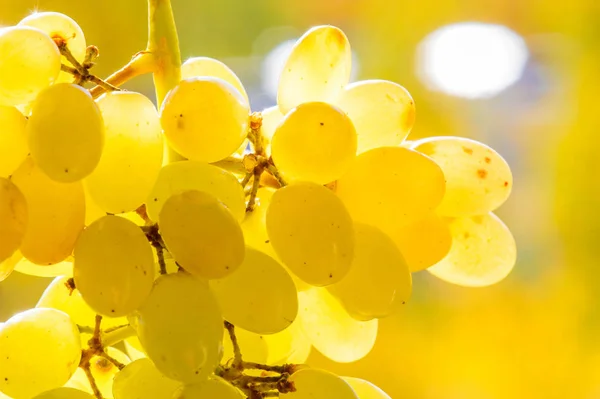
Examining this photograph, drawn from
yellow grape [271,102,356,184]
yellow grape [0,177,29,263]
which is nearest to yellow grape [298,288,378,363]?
yellow grape [271,102,356,184]

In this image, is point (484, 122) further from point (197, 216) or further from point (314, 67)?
point (197, 216)

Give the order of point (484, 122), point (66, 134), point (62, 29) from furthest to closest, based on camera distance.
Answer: point (484, 122) < point (62, 29) < point (66, 134)

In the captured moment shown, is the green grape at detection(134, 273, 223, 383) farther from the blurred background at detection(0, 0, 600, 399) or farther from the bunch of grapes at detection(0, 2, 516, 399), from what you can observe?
the blurred background at detection(0, 0, 600, 399)

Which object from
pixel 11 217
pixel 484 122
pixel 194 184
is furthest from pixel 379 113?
pixel 484 122

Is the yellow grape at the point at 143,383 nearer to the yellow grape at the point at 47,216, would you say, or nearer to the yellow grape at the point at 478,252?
the yellow grape at the point at 47,216

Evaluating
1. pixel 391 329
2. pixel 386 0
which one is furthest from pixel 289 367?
pixel 386 0

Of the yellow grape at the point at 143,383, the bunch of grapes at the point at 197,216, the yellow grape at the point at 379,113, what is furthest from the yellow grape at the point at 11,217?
the yellow grape at the point at 379,113
